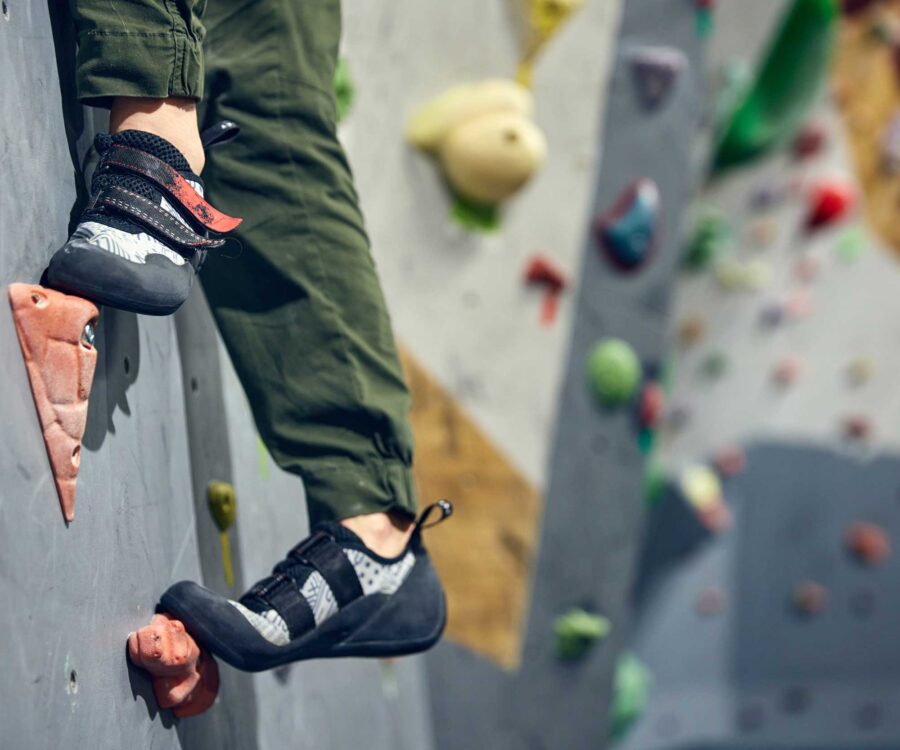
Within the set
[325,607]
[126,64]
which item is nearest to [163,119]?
[126,64]

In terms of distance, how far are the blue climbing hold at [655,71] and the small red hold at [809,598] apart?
1.52m

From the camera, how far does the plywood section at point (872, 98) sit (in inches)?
107

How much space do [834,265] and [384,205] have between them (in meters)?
1.72

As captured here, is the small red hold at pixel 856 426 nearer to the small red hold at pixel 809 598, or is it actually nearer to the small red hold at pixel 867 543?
the small red hold at pixel 867 543

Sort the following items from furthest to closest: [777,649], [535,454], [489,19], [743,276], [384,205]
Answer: [777,649]
[743,276]
[535,454]
[489,19]
[384,205]

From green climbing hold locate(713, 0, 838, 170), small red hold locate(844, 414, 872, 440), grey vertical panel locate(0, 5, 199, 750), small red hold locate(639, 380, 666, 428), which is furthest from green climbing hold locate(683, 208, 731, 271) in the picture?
grey vertical panel locate(0, 5, 199, 750)

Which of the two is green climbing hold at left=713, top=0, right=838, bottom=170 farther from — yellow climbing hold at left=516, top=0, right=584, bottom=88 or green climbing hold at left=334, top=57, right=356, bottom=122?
green climbing hold at left=334, top=57, right=356, bottom=122

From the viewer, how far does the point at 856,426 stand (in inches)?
117

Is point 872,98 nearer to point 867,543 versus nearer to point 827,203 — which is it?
point 827,203

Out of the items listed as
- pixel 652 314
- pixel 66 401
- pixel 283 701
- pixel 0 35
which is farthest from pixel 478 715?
pixel 0 35

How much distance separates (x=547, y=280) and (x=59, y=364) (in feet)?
4.00

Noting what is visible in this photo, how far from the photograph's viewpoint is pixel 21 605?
722mm

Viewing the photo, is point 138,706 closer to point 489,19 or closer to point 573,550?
point 489,19

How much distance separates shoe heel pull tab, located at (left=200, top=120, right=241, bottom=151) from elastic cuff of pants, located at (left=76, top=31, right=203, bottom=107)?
8cm
